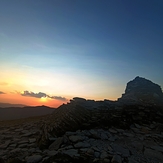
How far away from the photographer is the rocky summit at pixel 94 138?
23.0 ft

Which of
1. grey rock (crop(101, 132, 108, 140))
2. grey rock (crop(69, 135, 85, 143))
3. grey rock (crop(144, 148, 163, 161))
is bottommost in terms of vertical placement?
grey rock (crop(144, 148, 163, 161))

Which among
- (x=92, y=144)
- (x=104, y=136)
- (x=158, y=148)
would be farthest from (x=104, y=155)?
(x=158, y=148)

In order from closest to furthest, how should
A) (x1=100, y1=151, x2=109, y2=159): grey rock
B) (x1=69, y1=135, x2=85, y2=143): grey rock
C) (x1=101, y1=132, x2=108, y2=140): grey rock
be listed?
1. (x1=100, y1=151, x2=109, y2=159): grey rock
2. (x1=69, y1=135, x2=85, y2=143): grey rock
3. (x1=101, y1=132, x2=108, y2=140): grey rock

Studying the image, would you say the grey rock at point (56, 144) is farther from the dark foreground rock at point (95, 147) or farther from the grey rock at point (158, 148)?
the grey rock at point (158, 148)

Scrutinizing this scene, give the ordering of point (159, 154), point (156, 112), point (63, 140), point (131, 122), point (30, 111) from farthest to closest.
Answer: point (30, 111)
point (156, 112)
point (131, 122)
point (63, 140)
point (159, 154)

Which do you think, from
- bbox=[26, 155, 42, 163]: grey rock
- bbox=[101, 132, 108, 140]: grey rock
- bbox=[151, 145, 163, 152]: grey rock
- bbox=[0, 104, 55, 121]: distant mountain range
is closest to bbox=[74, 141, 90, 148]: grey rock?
bbox=[101, 132, 108, 140]: grey rock

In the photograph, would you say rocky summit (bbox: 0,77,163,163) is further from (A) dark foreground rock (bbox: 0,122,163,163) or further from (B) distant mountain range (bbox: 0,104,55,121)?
(B) distant mountain range (bbox: 0,104,55,121)

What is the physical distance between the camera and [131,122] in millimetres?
11391

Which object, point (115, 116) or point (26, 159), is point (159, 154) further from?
point (26, 159)

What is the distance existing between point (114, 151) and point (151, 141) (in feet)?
9.52

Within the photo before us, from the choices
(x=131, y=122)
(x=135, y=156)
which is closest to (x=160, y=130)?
(x=131, y=122)

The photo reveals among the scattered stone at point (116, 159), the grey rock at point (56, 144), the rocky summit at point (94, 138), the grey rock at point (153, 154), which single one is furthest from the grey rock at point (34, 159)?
the grey rock at point (153, 154)

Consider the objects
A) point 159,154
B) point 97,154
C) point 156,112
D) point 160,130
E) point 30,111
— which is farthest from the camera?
point 30,111

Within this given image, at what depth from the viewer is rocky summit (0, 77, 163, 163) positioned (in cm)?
701
